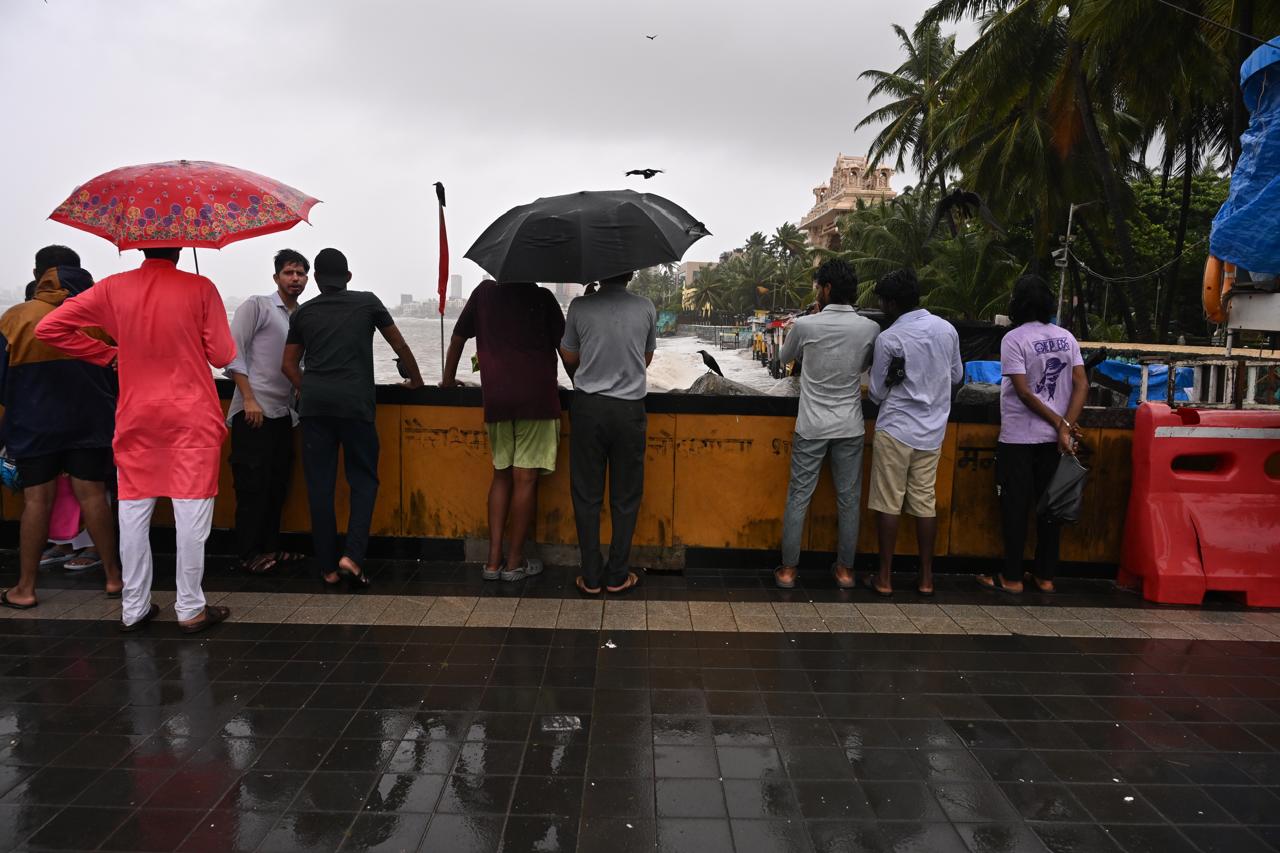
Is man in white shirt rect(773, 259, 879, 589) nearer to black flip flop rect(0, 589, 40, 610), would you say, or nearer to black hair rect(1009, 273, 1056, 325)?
black hair rect(1009, 273, 1056, 325)

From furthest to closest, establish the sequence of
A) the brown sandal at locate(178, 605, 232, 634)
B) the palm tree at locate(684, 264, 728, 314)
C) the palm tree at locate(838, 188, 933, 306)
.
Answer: the palm tree at locate(684, 264, 728, 314), the palm tree at locate(838, 188, 933, 306), the brown sandal at locate(178, 605, 232, 634)

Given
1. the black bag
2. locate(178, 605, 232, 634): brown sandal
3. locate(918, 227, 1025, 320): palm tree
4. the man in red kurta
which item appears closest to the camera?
the man in red kurta

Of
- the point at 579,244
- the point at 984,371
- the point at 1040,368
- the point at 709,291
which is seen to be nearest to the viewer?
the point at 579,244

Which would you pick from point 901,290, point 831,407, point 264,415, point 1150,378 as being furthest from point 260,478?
point 1150,378

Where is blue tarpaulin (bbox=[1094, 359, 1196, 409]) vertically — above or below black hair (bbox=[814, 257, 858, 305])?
below

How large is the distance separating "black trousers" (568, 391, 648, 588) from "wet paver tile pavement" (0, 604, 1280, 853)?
0.59m

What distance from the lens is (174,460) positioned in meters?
4.02

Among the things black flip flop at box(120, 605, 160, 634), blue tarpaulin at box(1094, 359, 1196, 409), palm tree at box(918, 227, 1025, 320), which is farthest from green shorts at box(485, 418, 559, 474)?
palm tree at box(918, 227, 1025, 320)

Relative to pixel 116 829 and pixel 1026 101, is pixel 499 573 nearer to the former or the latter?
pixel 116 829

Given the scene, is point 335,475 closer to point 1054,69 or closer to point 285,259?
point 285,259

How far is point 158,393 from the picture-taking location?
13.1 ft

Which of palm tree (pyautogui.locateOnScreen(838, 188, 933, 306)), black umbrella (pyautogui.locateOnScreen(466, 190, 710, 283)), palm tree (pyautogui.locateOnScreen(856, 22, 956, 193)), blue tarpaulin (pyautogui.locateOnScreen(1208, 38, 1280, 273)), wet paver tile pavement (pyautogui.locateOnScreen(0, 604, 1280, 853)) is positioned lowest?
wet paver tile pavement (pyautogui.locateOnScreen(0, 604, 1280, 853))

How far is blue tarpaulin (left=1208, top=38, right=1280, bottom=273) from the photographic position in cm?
470

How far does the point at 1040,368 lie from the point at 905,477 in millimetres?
1022
